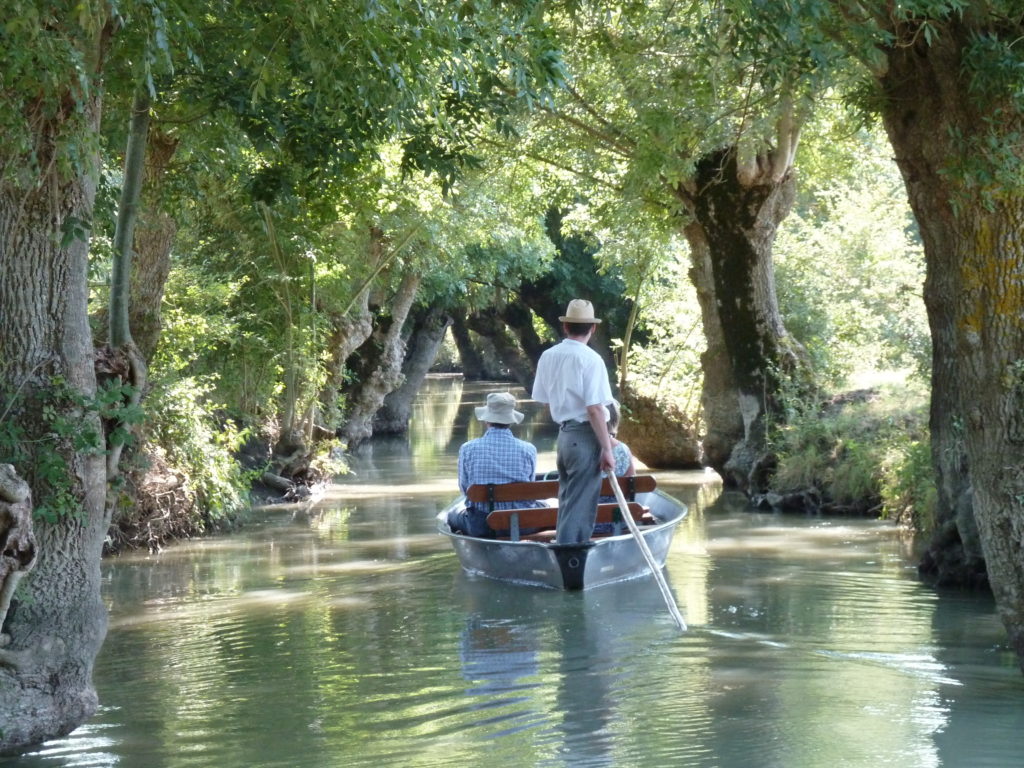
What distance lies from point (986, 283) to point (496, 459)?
253 inches

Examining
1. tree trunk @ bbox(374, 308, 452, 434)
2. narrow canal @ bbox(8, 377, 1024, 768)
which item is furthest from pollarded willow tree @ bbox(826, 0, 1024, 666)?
tree trunk @ bbox(374, 308, 452, 434)

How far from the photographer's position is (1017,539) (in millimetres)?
7266

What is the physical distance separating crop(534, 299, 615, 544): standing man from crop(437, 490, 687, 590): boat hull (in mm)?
173

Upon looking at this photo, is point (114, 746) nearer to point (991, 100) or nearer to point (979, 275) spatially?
point (979, 275)

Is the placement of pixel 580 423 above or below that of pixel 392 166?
below

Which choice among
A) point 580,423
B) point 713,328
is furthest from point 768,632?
point 713,328

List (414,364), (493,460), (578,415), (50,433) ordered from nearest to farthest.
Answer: (50,433), (578,415), (493,460), (414,364)

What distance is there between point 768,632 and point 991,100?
436 centimetres

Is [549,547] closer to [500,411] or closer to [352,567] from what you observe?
[500,411]

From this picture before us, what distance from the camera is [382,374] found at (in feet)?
108

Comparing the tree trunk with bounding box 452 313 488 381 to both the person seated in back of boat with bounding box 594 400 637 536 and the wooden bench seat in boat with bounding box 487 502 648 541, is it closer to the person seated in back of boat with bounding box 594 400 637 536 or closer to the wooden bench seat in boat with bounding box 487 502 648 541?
the person seated in back of boat with bounding box 594 400 637 536

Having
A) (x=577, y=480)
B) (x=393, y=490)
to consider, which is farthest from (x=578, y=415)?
(x=393, y=490)

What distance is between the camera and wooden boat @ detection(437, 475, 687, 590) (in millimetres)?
11539

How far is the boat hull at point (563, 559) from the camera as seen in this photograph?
11.5 metres
